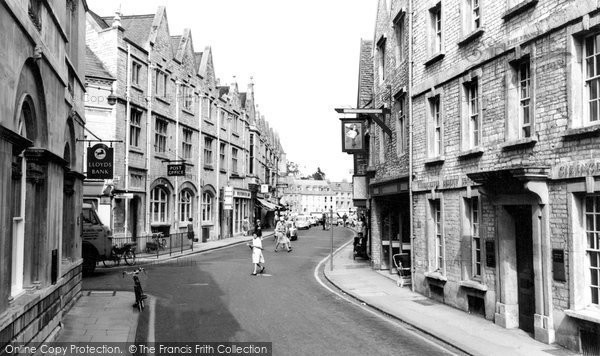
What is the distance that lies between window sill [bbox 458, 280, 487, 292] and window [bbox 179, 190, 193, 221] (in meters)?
24.9

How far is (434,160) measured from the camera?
48.9ft

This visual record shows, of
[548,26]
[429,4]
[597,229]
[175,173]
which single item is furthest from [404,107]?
[175,173]

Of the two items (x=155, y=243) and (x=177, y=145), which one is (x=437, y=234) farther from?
(x=177, y=145)

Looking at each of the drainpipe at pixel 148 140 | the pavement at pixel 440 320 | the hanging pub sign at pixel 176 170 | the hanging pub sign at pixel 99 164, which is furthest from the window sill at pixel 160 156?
the pavement at pixel 440 320

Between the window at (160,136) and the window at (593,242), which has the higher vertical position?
the window at (160,136)

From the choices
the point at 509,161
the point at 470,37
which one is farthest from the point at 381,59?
the point at 509,161

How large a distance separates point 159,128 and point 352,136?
600 inches

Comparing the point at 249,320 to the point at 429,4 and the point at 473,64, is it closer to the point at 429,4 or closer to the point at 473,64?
the point at 473,64

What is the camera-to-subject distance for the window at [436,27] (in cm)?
1546

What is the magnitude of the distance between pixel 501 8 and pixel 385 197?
35.6ft

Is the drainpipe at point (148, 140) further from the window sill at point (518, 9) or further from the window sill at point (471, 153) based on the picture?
the window sill at point (518, 9)

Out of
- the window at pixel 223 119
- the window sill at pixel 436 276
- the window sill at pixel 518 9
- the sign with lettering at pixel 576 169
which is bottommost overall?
the window sill at pixel 436 276

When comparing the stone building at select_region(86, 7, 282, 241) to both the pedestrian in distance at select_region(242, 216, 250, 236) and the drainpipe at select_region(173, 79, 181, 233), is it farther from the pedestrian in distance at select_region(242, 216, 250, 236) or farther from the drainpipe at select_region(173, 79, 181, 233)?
the pedestrian in distance at select_region(242, 216, 250, 236)

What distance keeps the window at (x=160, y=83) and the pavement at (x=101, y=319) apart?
62.0ft
